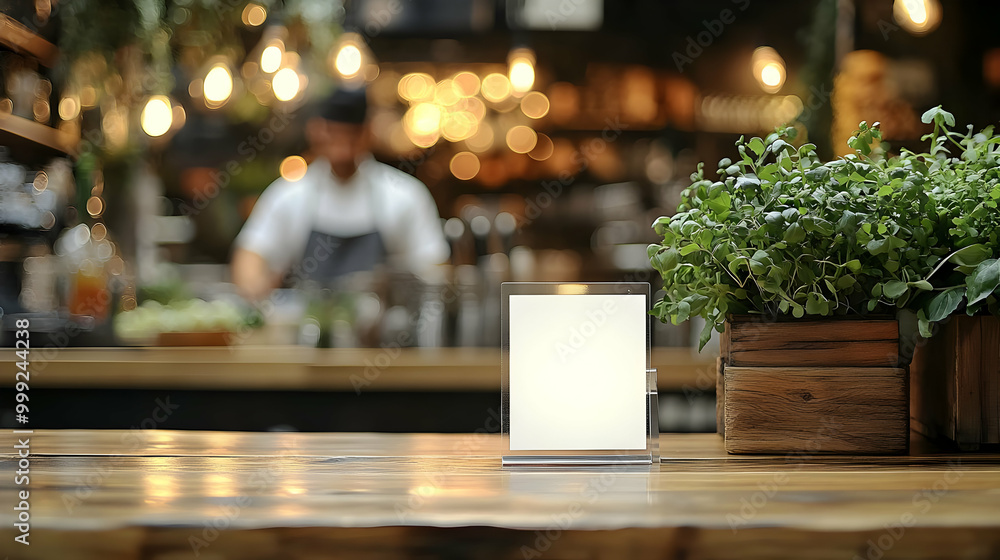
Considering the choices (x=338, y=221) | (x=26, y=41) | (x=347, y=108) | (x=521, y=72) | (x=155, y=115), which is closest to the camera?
(x=26, y=41)

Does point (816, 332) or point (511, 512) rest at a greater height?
point (816, 332)

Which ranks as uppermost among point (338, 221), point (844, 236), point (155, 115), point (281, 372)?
point (155, 115)

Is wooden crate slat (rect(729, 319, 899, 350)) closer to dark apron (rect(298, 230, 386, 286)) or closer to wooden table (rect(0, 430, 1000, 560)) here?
wooden table (rect(0, 430, 1000, 560))

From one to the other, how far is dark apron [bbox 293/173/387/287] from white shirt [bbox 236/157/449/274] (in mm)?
41

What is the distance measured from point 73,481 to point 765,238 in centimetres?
72

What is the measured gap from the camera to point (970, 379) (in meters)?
0.82

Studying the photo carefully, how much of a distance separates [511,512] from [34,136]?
109 inches

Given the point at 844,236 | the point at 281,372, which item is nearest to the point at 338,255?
the point at 281,372

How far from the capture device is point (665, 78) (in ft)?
12.7

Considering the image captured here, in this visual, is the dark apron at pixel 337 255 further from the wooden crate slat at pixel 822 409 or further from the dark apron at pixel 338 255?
the wooden crate slat at pixel 822 409

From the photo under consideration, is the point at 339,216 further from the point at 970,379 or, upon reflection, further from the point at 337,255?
the point at 970,379

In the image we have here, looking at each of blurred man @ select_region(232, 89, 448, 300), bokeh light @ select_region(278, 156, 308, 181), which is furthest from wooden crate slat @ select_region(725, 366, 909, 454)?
bokeh light @ select_region(278, 156, 308, 181)

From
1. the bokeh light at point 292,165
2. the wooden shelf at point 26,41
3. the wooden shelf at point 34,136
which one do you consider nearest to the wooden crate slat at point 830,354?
the wooden shelf at point 34,136

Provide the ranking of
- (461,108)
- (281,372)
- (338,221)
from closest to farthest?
1. (281,372)
2. (338,221)
3. (461,108)
